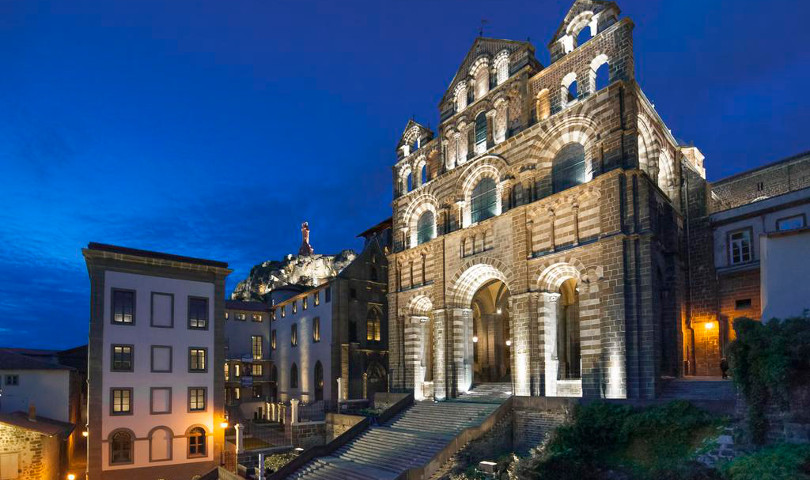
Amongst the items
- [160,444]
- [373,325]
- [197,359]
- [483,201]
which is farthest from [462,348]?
[160,444]

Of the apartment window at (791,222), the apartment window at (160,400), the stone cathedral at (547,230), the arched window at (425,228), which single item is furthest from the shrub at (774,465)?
the apartment window at (160,400)

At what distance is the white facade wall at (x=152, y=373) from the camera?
1184 inches

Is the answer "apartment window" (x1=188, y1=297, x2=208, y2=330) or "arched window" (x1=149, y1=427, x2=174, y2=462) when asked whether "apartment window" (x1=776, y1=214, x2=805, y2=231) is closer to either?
"apartment window" (x1=188, y1=297, x2=208, y2=330)

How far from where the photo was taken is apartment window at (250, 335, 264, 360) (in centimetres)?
5338

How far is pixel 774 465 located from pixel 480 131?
22.4 meters

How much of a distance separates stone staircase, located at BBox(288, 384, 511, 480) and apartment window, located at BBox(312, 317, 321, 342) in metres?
15.1

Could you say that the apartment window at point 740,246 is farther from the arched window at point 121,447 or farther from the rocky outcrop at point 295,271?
A: the rocky outcrop at point 295,271

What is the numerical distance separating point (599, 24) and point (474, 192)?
424 inches

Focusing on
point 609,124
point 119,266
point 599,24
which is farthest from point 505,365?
point 119,266

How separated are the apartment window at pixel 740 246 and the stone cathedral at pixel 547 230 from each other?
A: 214 cm

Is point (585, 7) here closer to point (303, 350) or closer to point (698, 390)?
point (698, 390)

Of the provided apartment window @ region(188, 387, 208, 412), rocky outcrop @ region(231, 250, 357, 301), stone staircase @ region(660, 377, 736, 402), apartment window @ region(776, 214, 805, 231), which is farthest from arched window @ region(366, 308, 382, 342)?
rocky outcrop @ region(231, 250, 357, 301)

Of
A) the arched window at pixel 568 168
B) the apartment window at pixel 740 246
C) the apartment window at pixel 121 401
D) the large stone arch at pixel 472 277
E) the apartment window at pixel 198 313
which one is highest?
the arched window at pixel 568 168

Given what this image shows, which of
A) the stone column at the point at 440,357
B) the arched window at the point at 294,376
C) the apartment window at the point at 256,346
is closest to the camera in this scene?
the stone column at the point at 440,357
